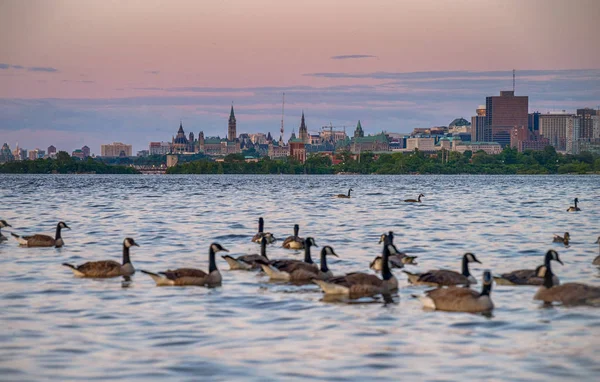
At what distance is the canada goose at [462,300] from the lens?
733 inches

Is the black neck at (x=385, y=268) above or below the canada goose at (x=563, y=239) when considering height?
above

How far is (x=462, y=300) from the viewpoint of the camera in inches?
738

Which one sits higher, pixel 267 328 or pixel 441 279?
pixel 441 279

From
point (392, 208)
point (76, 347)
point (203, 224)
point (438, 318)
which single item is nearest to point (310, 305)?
point (438, 318)

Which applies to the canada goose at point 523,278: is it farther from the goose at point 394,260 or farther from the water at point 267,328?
the goose at point 394,260

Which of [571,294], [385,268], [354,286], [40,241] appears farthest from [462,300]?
[40,241]

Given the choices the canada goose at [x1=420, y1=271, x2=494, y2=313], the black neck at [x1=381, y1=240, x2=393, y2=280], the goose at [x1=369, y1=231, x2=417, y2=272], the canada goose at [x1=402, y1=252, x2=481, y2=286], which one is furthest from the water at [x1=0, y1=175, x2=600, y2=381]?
the goose at [x1=369, y1=231, x2=417, y2=272]

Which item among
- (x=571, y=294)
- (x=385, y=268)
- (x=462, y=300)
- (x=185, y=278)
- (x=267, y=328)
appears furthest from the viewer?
(x=185, y=278)

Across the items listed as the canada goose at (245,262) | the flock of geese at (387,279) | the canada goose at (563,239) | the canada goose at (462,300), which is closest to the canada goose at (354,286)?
the flock of geese at (387,279)

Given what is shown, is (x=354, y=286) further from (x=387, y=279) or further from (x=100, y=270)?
(x=100, y=270)

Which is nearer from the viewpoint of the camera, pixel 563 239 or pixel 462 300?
pixel 462 300

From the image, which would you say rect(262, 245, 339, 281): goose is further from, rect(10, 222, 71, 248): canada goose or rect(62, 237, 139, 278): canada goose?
rect(10, 222, 71, 248): canada goose

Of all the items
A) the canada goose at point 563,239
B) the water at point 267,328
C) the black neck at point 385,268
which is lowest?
the water at point 267,328

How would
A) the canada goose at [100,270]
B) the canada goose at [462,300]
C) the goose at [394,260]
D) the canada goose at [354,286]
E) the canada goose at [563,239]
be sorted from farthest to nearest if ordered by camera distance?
the canada goose at [563,239], the goose at [394,260], the canada goose at [100,270], the canada goose at [354,286], the canada goose at [462,300]
